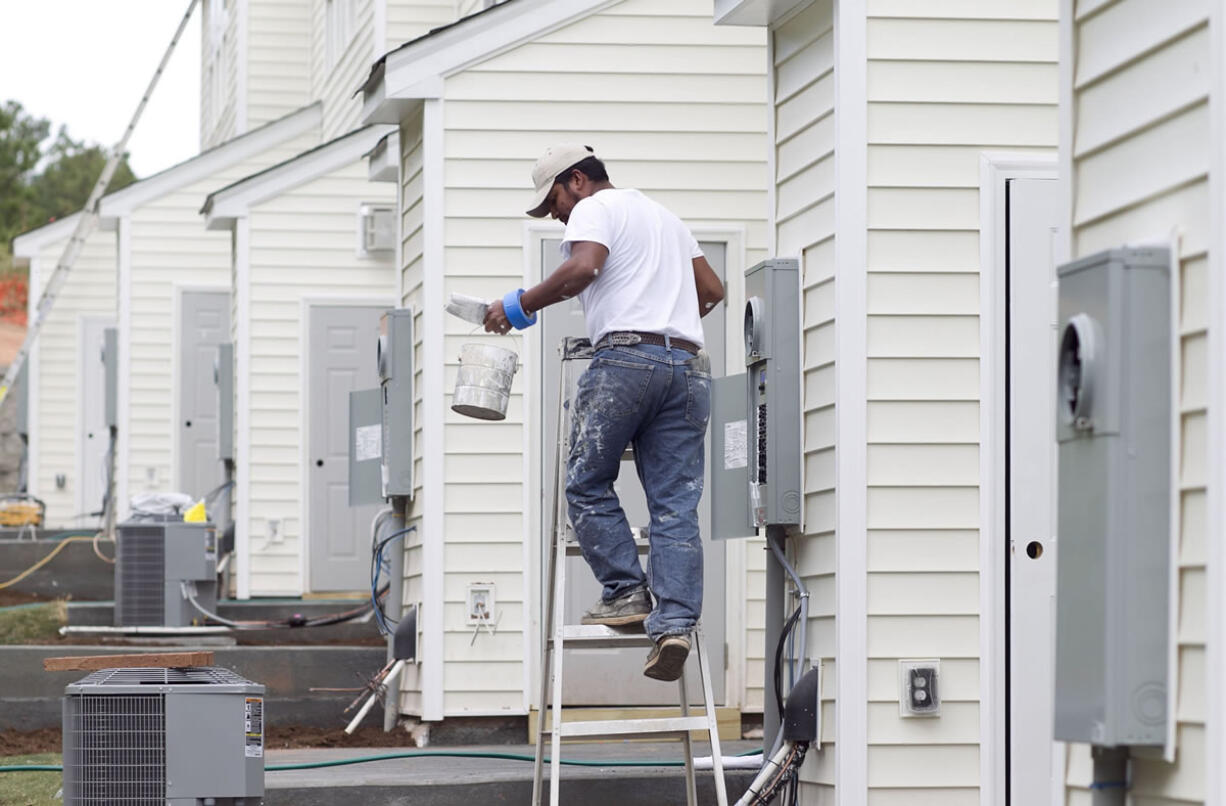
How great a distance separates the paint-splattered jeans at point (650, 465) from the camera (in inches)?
227

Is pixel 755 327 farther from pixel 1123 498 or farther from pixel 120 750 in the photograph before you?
pixel 1123 498

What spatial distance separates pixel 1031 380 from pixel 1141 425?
8.03ft

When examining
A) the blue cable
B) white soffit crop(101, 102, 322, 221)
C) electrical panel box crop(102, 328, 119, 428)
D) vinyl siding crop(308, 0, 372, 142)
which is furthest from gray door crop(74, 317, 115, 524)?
the blue cable

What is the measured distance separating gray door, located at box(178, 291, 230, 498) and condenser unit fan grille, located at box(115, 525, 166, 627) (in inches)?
198

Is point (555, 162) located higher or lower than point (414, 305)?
higher

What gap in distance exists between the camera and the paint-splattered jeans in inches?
227

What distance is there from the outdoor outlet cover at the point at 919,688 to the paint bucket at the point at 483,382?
5.35ft

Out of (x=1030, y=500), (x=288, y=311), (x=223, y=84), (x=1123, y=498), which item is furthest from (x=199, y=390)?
(x=1123, y=498)

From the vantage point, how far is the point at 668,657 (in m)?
5.71

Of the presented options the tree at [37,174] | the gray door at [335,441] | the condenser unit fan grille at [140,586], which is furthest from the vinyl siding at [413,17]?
the tree at [37,174]

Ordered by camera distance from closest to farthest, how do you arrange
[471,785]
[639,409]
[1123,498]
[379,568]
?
1. [1123,498]
2. [639,409]
3. [471,785]
4. [379,568]

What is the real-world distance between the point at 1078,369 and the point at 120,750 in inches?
136

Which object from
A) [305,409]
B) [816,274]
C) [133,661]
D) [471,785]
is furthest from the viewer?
[305,409]

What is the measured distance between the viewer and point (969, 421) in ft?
20.3
